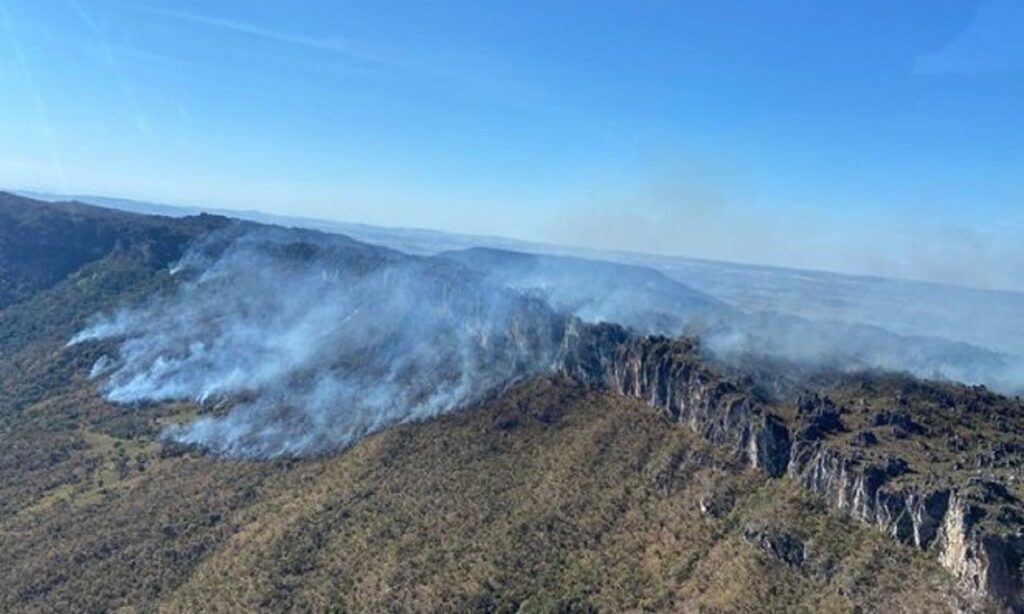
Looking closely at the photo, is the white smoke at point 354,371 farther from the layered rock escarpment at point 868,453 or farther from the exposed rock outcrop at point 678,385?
the layered rock escarpment at point 868,453

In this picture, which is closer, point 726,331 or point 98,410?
point 726,331

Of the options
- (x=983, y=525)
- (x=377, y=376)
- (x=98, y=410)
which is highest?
(x=983, y=525)

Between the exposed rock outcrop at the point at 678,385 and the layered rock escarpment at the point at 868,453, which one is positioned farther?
the exposed rock outcrop at the point at 678,385

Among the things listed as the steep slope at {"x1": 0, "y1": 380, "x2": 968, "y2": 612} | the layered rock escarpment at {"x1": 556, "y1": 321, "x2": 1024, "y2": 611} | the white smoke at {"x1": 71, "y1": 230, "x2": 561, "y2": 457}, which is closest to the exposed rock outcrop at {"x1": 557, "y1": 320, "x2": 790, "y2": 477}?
the layered rock escarpment at {"x1": 556, "y1": 321, "x2": 1024, "y2": 611}

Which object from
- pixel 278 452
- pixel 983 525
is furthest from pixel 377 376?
pixel 983 525

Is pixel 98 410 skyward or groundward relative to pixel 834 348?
groundward

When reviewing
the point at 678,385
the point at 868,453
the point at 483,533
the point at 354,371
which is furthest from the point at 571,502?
the point at 354,371

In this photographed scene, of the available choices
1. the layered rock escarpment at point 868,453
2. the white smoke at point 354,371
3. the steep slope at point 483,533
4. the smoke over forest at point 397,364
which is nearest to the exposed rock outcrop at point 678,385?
the layered rock escarpment at point 868,453

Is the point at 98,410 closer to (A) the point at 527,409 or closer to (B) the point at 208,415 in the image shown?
(B) the point at 208,415
